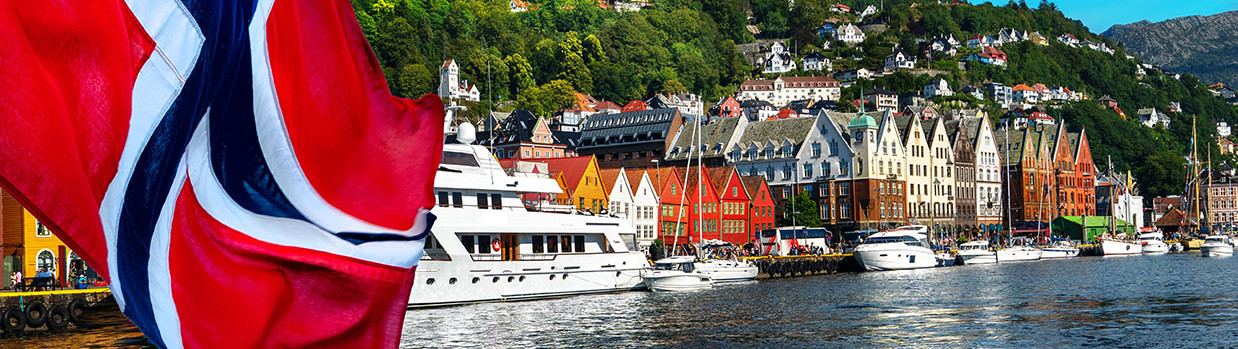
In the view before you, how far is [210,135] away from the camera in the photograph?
6.82 metres

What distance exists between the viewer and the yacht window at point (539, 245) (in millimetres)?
53906

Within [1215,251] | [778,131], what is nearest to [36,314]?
[778,131]

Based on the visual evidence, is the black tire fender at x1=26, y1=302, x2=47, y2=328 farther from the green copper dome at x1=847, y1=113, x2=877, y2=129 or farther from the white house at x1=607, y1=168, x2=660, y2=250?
the green copper dome at x1=847, y1=113, x2=877, y2=129

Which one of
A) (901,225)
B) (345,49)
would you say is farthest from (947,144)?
(345,49)

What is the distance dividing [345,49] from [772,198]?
105 meters

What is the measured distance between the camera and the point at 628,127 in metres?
129

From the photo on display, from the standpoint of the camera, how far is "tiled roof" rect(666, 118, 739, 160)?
12031cm

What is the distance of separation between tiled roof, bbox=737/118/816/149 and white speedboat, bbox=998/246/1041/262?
21995 mm

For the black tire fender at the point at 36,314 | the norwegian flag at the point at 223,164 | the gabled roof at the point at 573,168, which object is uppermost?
the gabled roof at the point at 573,168

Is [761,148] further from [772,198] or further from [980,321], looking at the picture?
[980,321]

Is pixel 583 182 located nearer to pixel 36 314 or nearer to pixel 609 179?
pixel 609 179

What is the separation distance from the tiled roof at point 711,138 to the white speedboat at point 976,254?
26.7 m

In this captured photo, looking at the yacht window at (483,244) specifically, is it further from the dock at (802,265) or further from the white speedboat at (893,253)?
the white speedboat at (893,253)

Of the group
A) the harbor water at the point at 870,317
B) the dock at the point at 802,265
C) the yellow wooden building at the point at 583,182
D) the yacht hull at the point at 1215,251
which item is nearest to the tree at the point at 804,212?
the dock at the point at 802,265
